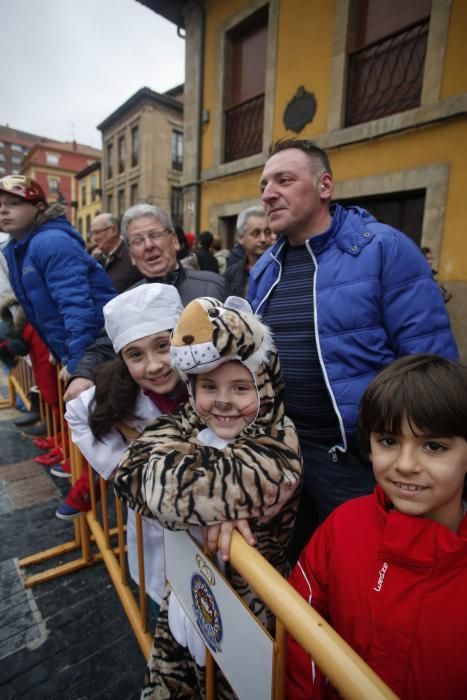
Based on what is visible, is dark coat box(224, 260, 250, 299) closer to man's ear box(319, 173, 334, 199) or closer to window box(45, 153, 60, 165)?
man's ear box(319, 173, 334, 199)

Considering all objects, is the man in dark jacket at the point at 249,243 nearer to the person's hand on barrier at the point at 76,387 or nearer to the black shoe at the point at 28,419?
the person's hand on barrier at the point at 76,387

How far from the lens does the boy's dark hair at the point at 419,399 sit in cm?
88

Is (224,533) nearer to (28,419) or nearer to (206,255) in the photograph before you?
(28,419)

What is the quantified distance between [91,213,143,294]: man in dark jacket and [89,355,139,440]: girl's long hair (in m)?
1.96

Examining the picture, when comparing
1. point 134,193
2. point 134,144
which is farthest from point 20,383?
point 134,144

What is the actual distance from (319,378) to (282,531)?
66 centimetres

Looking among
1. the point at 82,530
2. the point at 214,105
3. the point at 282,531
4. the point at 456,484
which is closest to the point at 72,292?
the point at 82,530

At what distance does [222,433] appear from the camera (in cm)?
113

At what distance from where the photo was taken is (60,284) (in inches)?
94.8

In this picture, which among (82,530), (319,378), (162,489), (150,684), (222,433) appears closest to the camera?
(162,489)

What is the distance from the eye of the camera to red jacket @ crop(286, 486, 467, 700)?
0.78 metres

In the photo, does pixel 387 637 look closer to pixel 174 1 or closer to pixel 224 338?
pixel 224 338

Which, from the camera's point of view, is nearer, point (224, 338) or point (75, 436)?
point (224, 338)

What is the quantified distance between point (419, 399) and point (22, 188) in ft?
9.08
